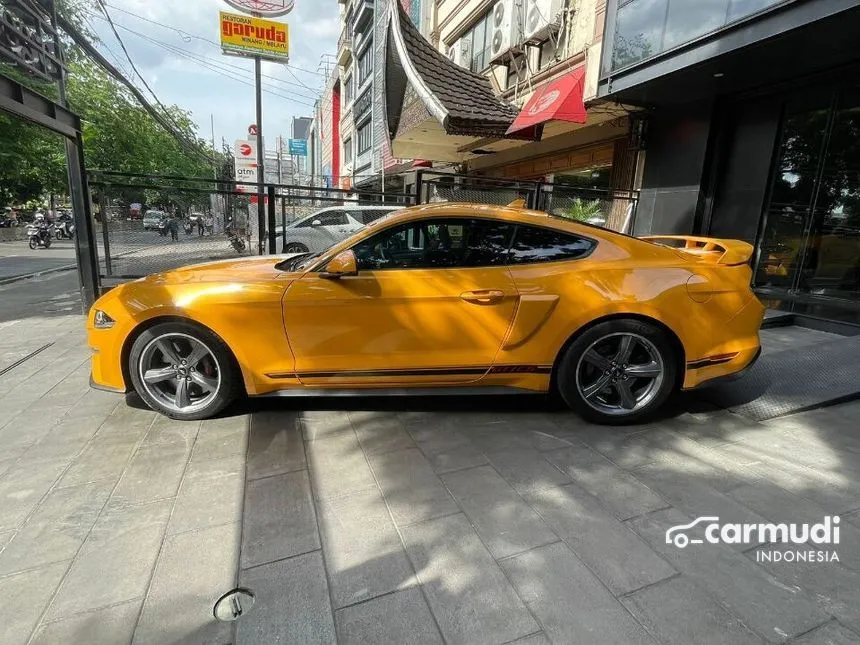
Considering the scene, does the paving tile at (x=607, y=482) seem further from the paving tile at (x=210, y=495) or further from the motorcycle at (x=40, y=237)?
the motorcycle at (x=40, y=237)

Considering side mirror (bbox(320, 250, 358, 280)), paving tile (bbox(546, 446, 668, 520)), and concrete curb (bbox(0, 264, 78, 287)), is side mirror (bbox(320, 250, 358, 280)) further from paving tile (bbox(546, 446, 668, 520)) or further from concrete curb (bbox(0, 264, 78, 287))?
Result: concrete curb (bbox(0, 264, 78, 287))

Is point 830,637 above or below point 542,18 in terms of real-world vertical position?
below

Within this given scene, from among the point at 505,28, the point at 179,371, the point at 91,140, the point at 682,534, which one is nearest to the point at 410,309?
the point at 179,371

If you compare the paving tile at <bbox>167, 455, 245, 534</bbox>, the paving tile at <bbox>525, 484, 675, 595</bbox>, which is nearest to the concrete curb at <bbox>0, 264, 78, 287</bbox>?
the paving tile at <bbox>167, 455, 245, 534</bbox>

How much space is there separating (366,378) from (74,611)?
1.83m

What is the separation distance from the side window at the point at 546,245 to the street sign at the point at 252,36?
14.7 m

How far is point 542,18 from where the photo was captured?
10.5m

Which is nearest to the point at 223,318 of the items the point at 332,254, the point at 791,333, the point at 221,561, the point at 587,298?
the point at 332,254

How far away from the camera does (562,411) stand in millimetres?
3523

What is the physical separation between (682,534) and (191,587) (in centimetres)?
217

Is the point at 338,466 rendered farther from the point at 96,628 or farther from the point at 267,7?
the point at 267,7

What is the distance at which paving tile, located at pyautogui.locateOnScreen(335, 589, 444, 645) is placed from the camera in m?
1.64

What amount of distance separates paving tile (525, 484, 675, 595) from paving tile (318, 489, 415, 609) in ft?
2.50

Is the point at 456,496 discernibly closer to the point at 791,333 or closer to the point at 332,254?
the point at 332,254
